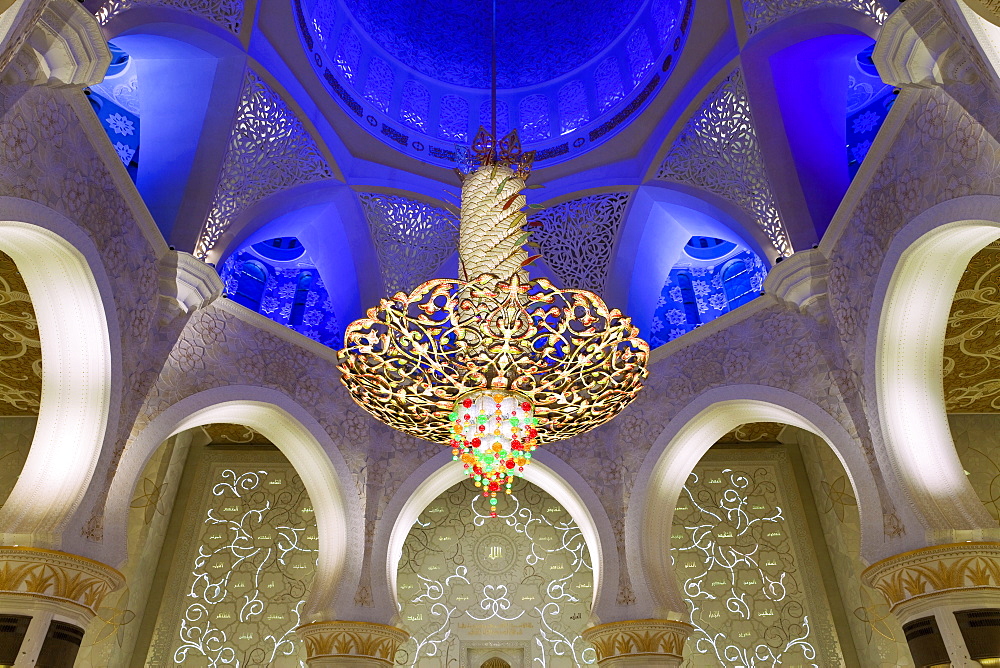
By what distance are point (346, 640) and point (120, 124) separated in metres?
4.34

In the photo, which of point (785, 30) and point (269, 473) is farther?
point (269, 473)

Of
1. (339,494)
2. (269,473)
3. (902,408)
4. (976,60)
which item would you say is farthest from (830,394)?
(269,473)

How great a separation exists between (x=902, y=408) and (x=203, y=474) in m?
6.42

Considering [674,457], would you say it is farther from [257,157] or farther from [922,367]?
[257,157]

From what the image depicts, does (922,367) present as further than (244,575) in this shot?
No

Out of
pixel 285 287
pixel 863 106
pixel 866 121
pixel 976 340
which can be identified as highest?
pixel 863 106

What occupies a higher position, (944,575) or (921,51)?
(921,51)

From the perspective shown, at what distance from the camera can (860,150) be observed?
19.0 feet

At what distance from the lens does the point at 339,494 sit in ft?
18.8

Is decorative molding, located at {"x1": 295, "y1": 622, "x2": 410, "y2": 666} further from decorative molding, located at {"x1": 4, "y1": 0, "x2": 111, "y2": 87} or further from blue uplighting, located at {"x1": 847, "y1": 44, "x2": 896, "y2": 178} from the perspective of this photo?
blue uplighting, located at {"x1": 847, "y1": 44, "x2": 896, "y2": 178}

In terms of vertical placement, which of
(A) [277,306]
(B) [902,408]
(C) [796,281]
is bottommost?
(B) [902,408]

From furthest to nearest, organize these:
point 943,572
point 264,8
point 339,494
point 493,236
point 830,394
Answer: point 339,494, point 264,8, point 830,394, point 943,572, point 493,236

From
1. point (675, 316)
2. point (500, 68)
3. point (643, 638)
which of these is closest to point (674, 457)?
point (643, 638)

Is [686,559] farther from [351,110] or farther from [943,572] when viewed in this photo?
[351,110]
